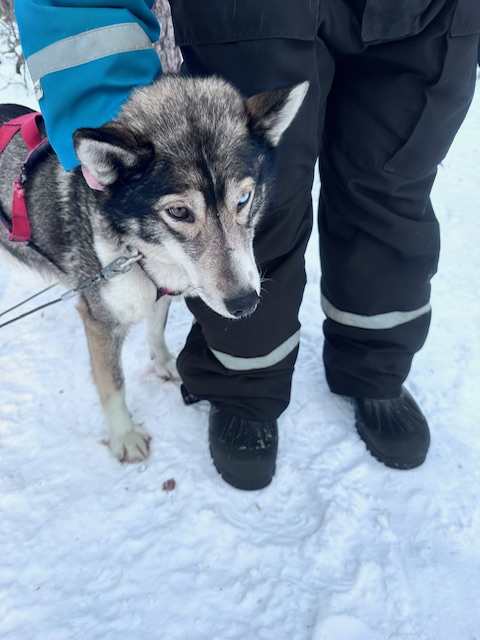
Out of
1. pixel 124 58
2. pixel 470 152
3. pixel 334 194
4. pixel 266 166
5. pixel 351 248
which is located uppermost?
pixel 124 58

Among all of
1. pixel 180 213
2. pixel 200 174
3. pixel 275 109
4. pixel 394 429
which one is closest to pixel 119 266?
pixel 180 213

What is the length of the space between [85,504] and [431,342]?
1845mm

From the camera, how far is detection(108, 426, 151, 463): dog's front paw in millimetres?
2043

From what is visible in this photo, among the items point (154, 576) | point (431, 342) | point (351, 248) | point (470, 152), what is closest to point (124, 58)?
point (351, 248)

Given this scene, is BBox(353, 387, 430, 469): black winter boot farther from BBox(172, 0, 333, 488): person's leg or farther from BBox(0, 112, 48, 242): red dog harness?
BBox(0, 112, 48, 242): red dog harness

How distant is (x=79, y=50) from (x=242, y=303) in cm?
83

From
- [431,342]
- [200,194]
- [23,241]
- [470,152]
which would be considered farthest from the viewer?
[470,152]

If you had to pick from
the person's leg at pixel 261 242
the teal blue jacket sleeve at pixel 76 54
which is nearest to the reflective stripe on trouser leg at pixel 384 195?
the person's leg at pixel 261 242

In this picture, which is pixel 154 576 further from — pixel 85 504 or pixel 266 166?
pixel 266 166

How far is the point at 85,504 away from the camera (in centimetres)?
188

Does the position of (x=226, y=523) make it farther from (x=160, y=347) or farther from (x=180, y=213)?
(x=180, y=213)

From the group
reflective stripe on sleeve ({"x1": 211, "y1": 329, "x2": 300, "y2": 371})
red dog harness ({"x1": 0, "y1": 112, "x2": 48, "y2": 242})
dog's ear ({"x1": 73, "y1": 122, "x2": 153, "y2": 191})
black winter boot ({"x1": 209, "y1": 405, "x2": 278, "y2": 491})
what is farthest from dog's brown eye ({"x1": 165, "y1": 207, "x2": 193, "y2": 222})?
black winter boot ({"x1": 209, "y1": 405, "x2": 278, "y2": 491})

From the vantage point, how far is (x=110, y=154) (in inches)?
53.6

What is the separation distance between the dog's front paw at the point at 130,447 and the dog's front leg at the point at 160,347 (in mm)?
411
